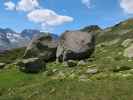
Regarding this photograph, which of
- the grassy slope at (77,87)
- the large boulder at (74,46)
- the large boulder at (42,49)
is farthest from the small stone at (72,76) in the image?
the large boulder at (42,49)

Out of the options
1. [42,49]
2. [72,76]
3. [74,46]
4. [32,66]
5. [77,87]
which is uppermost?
[74,46]

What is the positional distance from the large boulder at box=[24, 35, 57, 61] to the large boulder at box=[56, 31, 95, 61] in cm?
281

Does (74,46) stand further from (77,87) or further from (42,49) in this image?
(77,87)

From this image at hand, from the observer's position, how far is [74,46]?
61500 mm

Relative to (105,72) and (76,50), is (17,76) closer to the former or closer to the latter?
(105,72)

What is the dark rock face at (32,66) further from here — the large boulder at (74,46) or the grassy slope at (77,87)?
the large boulder at (74,46)

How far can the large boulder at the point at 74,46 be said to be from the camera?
59906 mm

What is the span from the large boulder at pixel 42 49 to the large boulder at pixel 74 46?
111 inches

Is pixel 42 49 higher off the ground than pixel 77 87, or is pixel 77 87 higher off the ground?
pixel 42 49

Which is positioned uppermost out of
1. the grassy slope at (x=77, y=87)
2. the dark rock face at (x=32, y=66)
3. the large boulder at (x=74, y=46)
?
the large boulder at (x=74, y=46)

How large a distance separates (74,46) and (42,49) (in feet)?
28.6

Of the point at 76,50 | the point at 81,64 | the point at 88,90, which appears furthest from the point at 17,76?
the point at 88,90

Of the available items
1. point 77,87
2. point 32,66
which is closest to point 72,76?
point 77,87

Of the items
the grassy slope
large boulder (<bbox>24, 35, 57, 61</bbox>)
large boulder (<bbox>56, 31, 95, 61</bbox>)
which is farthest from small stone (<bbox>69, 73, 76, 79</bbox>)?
large boulder (<bbox>24, 35, 57, 61</bbox>)
